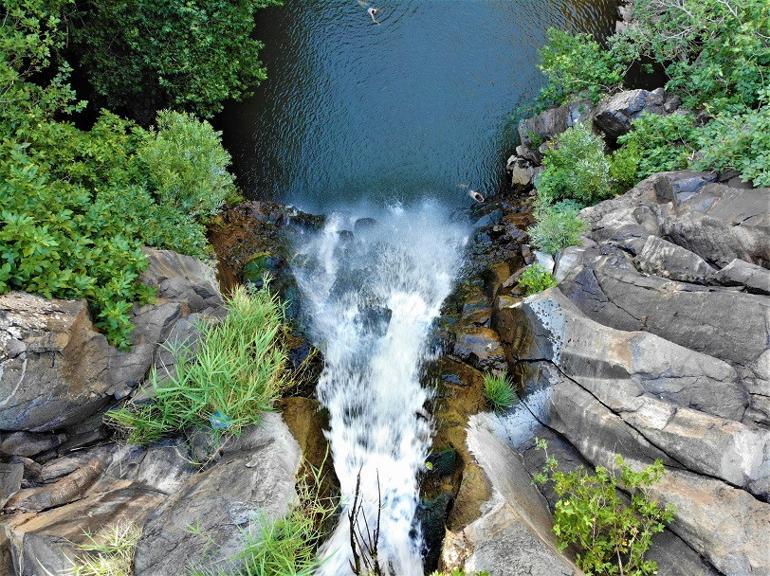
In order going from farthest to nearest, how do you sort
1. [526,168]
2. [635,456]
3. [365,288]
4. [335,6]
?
[335,6]
[526,168]
[365,288]
[635,456]

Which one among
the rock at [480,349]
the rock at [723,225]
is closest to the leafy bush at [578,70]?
the rock at [723,225]

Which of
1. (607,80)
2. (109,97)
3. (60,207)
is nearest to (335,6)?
(109,97)

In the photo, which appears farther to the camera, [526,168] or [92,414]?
[526,168]

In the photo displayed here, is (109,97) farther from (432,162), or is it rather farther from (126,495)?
(126,495)

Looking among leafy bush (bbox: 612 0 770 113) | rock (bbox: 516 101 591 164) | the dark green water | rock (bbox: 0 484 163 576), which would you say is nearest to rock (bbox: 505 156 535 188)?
rock (bbox: 516 101 591 164)

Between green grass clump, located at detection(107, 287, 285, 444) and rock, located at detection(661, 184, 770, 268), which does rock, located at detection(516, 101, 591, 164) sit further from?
green grass clump, located at detection(107, 287, 285, 444)
